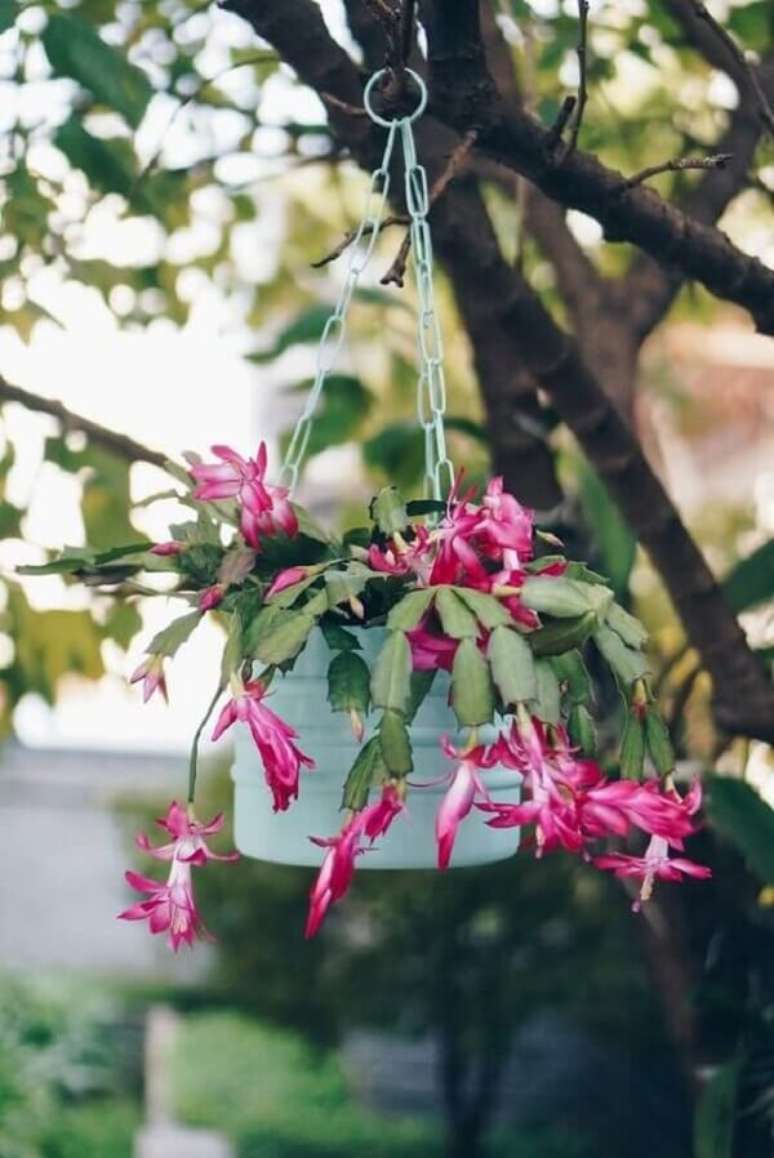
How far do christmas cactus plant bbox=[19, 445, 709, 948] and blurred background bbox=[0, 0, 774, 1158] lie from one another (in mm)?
162

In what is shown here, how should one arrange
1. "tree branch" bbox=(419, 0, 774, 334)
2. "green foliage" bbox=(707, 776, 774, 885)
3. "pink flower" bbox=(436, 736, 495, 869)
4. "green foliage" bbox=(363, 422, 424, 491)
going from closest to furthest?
"pink flower" bbox=(436, 736, 495, 869)
"tree branch" bbox=(419, 0, 774, 334)
"green foliage" bbox=(707, 776, 774, 885)
"green foliage" bbox=(363, 422, 424, 491)

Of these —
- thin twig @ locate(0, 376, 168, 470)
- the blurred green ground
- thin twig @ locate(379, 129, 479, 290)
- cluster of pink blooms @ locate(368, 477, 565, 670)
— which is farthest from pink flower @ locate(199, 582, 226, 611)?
the blurred green ground

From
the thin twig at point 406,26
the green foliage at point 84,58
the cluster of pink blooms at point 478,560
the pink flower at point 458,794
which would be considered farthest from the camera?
the green foliage at point 84,58

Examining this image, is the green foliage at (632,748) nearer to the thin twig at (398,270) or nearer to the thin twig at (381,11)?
the thin twig at (398,270)

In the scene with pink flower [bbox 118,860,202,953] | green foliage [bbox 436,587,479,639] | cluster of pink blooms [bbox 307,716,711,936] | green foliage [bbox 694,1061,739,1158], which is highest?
green foliage [bbox 436,587,479,639]

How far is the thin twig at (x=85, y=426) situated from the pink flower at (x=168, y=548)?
0.63 metres

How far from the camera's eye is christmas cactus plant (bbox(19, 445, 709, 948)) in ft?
2.62

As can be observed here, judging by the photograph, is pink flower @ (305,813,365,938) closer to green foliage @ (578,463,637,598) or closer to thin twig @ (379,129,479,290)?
Result: thin twig @ (379,129,479,290)

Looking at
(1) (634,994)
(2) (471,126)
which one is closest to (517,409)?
(2) (471,126)

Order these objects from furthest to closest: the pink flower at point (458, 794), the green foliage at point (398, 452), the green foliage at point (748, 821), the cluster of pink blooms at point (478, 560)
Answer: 1. the green foliage at point (398, 452)
2. the green foliage at point (748, 821)
3. the cluster of pink blooms at point (478, 560)
4. the pink flower at point (458, 794)

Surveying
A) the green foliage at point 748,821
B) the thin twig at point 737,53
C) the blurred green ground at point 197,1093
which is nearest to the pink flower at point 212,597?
the thin twig at point 737,53

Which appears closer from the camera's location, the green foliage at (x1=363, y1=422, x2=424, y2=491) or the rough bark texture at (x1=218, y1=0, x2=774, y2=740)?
the rough bark texture at (x1=218, y1=0, x2=774, y2=740)

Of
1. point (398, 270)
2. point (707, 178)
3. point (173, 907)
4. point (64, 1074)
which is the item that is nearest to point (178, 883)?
point (173, 907)

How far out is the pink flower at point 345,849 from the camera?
0.79 meters
